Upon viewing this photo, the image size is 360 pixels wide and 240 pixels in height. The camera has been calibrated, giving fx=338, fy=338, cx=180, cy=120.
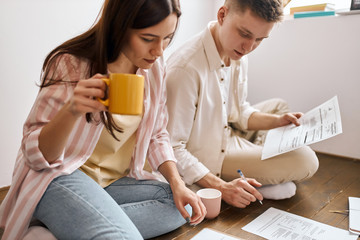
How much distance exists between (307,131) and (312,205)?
0.31 meters

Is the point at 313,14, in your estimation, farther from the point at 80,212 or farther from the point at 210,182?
the point at 80,212

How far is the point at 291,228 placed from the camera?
116 centimetres

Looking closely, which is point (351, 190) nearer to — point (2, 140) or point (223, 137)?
point (223, 137)

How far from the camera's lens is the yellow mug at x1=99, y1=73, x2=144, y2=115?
674 millimetres

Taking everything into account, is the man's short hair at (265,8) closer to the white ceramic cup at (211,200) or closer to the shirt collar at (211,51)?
the shirt collar at (211,51)

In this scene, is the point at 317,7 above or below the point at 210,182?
above

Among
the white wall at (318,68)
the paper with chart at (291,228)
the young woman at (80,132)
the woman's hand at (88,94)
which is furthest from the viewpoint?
the white wall at (318,68)

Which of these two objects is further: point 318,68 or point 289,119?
point 318,68

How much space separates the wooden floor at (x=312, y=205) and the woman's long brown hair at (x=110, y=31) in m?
0.58

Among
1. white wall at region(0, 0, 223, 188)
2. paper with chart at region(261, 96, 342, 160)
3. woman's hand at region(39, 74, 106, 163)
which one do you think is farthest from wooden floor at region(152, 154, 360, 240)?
white wall at region(0, 0, 223, 188)

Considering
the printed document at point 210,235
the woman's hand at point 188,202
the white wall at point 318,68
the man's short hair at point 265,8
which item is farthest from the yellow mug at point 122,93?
the white wall at point 318,68

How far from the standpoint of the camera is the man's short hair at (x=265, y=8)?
1.17 m

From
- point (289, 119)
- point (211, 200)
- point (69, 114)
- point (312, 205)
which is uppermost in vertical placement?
point (69, 114)

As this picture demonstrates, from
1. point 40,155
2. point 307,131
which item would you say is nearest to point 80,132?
point 40,155
